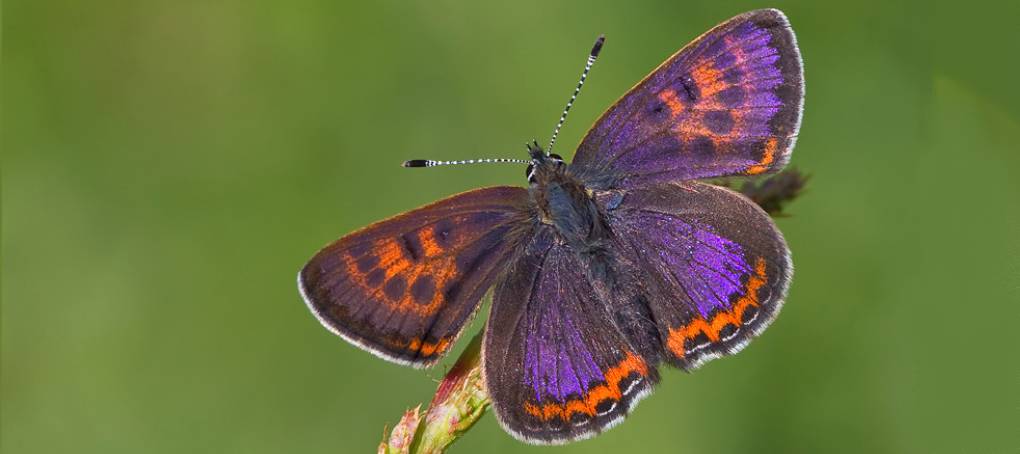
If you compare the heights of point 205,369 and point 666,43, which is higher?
point 666,43

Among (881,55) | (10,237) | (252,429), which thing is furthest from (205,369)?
(881,55)

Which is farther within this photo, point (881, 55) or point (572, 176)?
point (881, 55)

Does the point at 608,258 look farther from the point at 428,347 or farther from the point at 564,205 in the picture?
the point at 428,347

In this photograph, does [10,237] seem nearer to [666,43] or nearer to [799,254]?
[666,43]

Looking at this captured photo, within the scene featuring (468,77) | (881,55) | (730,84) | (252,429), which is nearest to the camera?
(730,84)

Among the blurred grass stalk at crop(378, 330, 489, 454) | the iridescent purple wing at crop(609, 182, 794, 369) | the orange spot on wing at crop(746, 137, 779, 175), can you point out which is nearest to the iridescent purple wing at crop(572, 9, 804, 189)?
the orange spot on wing at crop(746, 137, 779, 175)

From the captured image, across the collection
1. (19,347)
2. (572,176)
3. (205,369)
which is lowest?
(205,369)

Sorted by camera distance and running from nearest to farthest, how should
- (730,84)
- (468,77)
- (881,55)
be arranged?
(730,84)
(881,55)
(468,77)

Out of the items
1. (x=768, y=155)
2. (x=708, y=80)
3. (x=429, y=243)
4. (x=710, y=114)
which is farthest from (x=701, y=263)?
(x=429, y=243)
